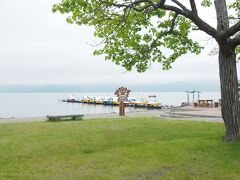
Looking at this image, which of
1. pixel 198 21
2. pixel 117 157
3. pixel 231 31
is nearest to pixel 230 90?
pixel 231 31

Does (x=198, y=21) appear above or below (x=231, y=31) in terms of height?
above

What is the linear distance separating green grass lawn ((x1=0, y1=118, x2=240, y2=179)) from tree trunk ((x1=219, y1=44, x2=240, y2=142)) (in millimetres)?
581

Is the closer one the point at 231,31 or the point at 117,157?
the point at 117,157

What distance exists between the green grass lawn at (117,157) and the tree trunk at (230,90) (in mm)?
581

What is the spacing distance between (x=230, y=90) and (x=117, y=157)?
392 centimetres

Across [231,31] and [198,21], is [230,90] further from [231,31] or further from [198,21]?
[198,21]

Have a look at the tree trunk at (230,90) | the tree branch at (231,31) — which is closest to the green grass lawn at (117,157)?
the tree trunk at (230,90)

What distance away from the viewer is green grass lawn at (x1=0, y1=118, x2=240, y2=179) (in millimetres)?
6742

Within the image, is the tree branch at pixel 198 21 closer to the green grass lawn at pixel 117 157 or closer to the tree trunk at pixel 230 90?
the tree trunk at pixel 230 90

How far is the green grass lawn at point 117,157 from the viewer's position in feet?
22.1

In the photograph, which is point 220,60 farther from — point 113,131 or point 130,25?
point 113,131

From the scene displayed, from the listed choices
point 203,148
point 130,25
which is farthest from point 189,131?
point 130,25

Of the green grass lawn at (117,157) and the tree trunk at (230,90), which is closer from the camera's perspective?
Result: the green grass lawn at (117,157)

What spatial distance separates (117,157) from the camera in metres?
8.20
